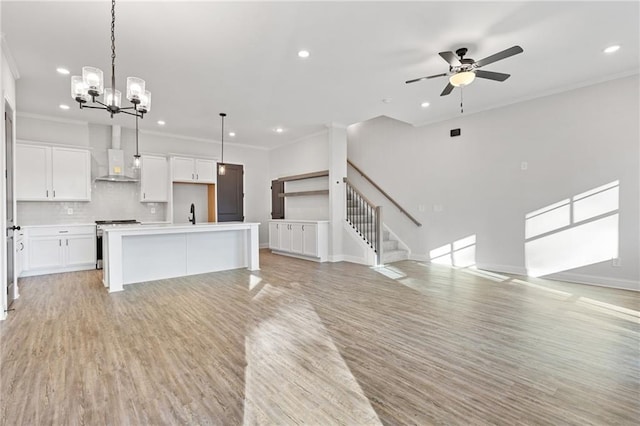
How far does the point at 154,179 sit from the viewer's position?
696cm

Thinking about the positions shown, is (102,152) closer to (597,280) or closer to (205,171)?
(205,171)

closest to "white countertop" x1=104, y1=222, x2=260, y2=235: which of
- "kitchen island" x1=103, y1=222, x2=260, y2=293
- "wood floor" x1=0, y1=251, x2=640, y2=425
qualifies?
"kitchen island" x1=103, y1=222, x2=260, y2=293

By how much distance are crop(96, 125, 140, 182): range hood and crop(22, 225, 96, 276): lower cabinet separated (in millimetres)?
1141

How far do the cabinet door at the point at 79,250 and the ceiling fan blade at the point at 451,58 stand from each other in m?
6.85

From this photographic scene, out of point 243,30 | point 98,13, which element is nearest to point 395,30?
point 243,30

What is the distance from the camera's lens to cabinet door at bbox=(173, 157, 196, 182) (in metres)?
7.15

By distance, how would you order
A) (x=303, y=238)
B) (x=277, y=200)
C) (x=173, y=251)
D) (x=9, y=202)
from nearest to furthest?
(x=9, y=202) → (x=173, y=251) → (x=303, y=238) → (x=277, y=200)

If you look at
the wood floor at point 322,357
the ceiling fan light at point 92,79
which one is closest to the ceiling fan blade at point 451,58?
the wood floor at point 322,357

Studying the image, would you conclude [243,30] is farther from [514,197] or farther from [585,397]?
[514,197]

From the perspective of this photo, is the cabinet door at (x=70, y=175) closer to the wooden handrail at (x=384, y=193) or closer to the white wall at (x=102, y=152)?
the white wall at (x=102, y=152)

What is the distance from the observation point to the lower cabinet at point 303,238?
6.89 meters

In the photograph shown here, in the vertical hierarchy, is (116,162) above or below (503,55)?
below

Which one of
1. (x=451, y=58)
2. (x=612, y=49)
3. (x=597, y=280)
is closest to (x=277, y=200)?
(x=451, y=58)

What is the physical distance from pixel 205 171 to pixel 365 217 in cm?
420
